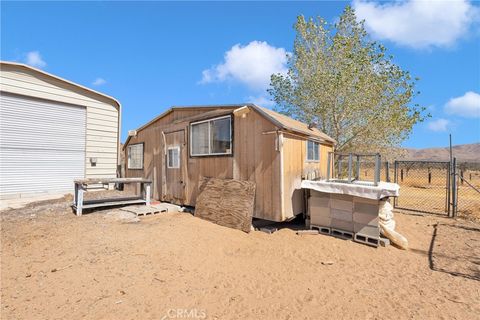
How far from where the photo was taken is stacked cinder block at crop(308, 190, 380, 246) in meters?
5.18

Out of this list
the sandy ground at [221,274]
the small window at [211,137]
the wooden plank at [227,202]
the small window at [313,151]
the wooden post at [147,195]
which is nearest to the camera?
the sandy ground at [221,274]

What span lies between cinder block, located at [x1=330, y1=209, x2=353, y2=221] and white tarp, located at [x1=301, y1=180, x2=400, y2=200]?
0.51 meters

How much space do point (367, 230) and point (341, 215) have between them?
60 cm

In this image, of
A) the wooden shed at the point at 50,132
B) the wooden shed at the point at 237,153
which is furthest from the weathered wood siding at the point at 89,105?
the wooden shed at the point at 237,153

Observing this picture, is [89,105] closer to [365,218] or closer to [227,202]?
[227,202]

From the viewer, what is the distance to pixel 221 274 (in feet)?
12.3

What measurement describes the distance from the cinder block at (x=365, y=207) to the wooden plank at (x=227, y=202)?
2348 mm

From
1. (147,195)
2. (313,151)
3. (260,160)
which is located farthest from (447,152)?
(147,195)

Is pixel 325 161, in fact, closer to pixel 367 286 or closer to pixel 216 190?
pixel 216 190

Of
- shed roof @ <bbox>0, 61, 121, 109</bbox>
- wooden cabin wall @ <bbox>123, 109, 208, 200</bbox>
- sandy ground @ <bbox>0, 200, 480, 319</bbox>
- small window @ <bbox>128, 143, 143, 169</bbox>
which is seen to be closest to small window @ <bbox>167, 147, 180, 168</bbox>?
wooden cabin wall @ <bbox>123, 109, 208, 200</bbox>

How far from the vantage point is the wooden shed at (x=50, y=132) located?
8906 millimetres

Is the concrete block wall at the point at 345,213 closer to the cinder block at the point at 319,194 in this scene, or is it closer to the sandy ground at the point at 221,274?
the cinder block at the point at 319,194

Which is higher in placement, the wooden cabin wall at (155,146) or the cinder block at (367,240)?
the wooden cabin wall at (155,146)

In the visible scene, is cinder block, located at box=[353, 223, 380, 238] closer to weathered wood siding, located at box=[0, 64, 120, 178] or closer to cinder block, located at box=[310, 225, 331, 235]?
cinder block, located at box=[310, 225, 331, 235]
